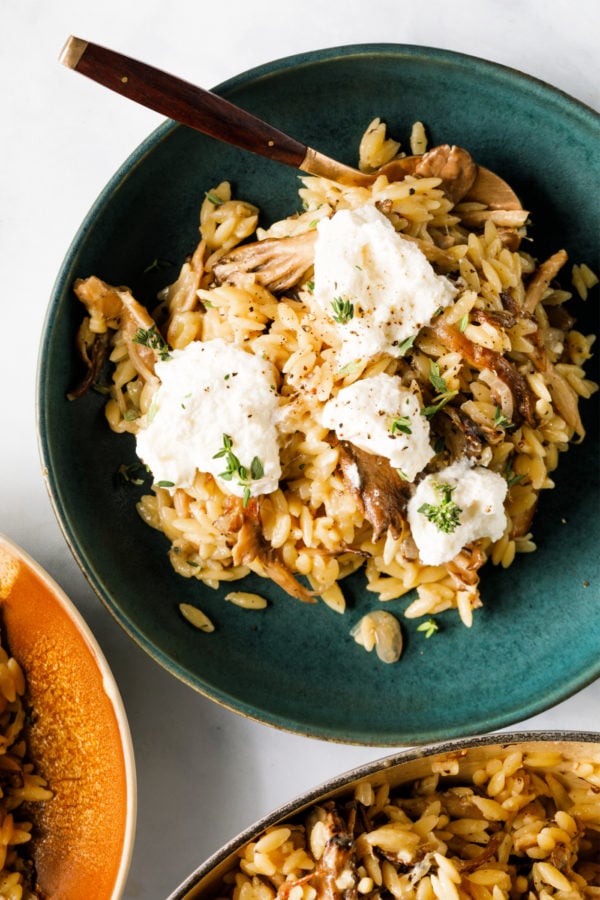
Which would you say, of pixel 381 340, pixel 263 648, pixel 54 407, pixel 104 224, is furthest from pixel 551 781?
pixel 104 224

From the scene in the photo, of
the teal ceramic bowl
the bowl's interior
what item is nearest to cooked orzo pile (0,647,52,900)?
the bowl's interior

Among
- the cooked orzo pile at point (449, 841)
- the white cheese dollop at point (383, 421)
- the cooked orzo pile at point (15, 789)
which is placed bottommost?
the cooked orzo pile at point (15, 789)

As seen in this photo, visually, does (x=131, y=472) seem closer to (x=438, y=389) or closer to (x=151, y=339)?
(x=151, y=339)

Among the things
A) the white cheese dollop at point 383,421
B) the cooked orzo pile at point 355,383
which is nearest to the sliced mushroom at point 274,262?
the cooked orzo pile at point 355,383

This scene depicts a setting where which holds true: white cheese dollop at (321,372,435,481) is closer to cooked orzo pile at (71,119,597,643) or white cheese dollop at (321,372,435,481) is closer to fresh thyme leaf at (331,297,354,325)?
cooked orzo pile at (71,119,597,643)

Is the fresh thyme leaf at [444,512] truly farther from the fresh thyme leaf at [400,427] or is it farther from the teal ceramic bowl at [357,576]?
the teal ceramic bowl at [357,576]

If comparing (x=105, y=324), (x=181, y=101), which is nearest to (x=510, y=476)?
(x=105, y=324)

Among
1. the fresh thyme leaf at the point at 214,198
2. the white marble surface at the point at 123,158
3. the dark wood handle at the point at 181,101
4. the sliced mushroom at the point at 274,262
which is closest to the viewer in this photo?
the dark wood handle at the point at 181,101
